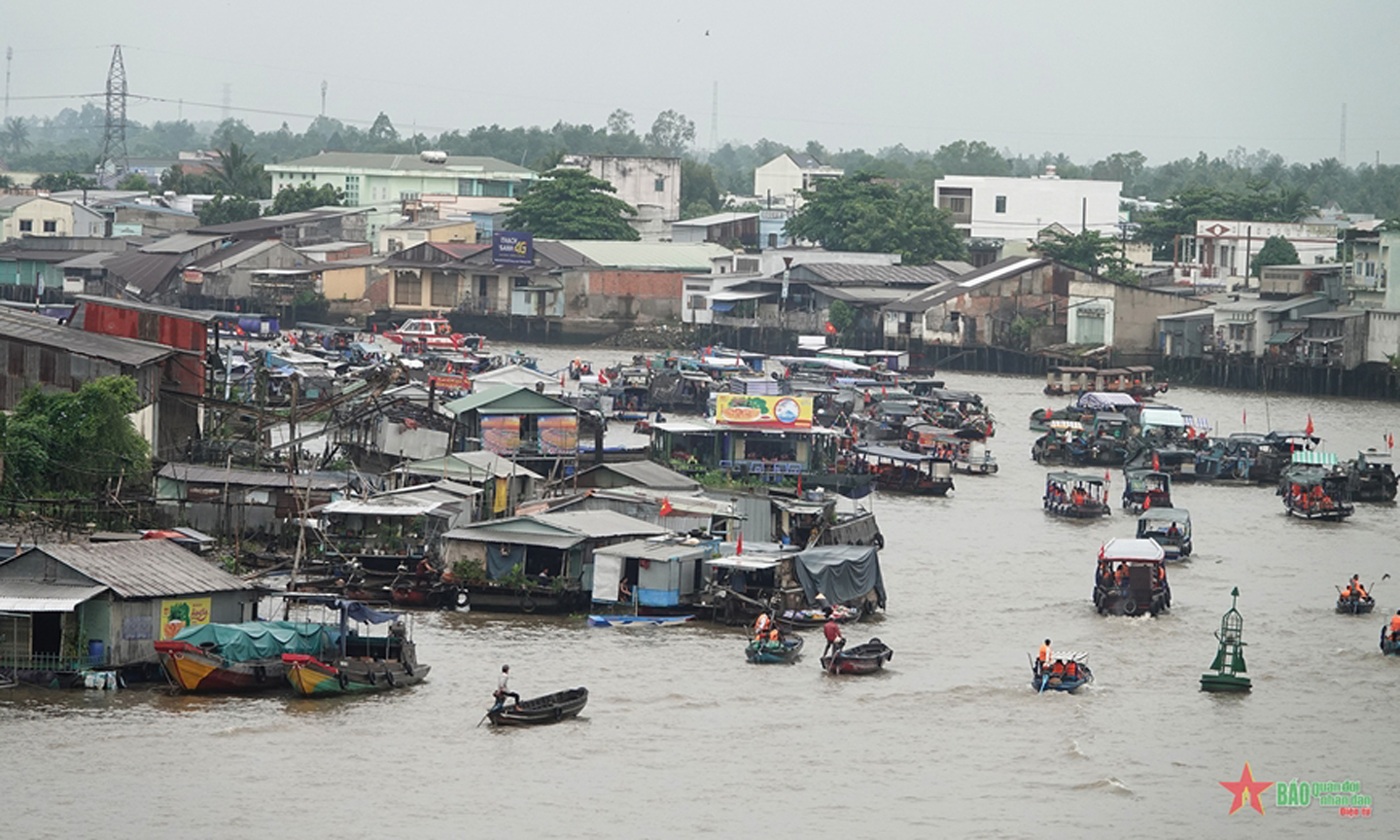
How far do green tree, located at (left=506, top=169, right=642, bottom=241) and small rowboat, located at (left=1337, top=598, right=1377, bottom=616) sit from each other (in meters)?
46.5

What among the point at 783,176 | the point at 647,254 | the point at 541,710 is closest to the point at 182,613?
the point at 541,710

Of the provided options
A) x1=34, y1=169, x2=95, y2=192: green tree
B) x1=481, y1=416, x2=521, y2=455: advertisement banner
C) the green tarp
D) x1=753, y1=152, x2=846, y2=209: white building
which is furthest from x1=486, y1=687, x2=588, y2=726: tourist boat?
x1=753, y1=152, x2=846, y2=209: white building

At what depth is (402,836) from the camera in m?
15.7

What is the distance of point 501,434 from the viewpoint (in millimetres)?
30688

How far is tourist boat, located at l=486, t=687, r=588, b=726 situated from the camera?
718 inches

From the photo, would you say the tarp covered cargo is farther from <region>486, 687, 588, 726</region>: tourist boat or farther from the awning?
the awning

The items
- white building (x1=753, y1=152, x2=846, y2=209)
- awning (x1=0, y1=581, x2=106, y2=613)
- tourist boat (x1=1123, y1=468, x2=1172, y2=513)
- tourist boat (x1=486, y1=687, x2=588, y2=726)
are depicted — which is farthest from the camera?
white building (x1=753, y1=152, x2=846, y2=209)

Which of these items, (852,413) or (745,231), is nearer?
(852,413)

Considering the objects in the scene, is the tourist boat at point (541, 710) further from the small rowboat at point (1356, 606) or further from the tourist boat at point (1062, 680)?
the small rowboat at point (1356, 606)

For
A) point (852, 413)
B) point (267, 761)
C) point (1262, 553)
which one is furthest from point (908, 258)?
point (267, 761)

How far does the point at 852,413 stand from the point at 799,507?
14846 millimetres

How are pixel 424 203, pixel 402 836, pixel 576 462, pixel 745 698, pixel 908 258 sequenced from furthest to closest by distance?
pixel 424 203, pixel 908 258, pixel 576 462, pixel 745 698, pixel 402 836

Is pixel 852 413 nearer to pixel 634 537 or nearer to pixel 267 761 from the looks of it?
pixel 634 537

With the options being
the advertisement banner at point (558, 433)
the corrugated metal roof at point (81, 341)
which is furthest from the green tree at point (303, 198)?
the corrugated metal roof at point (81, 341)
